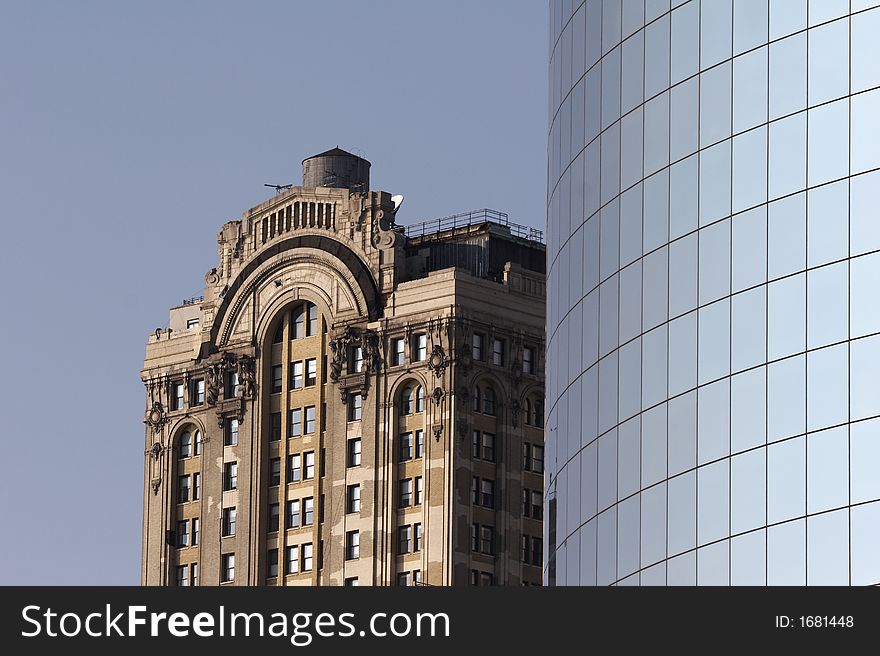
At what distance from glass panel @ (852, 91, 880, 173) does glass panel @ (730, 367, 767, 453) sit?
8.12 metres

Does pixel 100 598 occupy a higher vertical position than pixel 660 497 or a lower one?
lower

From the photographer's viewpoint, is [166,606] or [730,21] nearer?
[166,606]

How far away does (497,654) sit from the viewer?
51344 mm

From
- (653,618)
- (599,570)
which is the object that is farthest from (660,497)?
(653,618)

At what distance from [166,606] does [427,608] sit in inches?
188

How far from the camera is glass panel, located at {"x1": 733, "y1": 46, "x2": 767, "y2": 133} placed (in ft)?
333

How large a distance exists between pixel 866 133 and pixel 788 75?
4897 millimetres

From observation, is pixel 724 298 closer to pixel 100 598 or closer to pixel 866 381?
pixel 866 381

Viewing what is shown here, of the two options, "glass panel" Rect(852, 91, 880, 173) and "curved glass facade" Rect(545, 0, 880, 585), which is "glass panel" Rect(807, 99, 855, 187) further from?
"glass panel" Rect(852, 91, 880, 173)

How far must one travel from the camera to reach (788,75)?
3939 inches

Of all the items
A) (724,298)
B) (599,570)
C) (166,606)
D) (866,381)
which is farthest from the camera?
(599,570)

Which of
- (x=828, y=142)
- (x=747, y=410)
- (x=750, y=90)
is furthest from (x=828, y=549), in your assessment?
(x=750, y=90)

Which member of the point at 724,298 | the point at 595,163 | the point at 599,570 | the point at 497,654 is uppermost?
the point at 595,163

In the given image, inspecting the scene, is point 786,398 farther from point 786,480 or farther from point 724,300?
point 724,300
